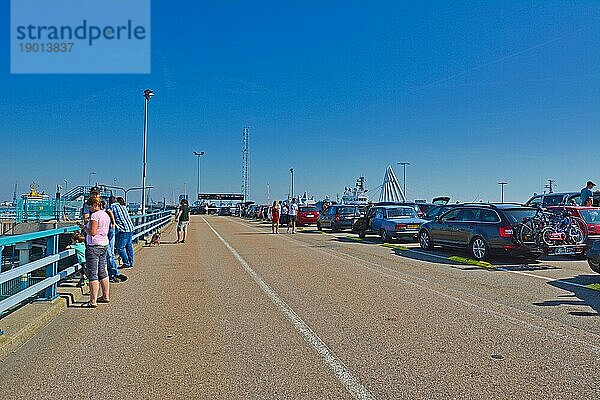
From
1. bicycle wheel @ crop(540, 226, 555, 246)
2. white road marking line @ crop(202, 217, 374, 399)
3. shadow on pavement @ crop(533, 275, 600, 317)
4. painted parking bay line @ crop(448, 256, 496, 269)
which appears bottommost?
white road marking line @ crop(202, 217, 374, 399)

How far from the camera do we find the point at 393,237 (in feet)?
77.3

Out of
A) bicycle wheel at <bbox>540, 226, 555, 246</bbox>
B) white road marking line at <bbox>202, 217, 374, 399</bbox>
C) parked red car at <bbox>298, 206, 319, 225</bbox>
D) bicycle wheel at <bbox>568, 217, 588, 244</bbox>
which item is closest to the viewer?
white road marking line at <bbox>202, 217, 374, 399</bbox>

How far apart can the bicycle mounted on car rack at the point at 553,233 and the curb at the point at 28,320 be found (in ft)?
34.9

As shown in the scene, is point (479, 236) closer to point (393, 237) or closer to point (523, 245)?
point (523, 245)

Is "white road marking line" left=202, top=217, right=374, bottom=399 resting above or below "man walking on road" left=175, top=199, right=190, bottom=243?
below

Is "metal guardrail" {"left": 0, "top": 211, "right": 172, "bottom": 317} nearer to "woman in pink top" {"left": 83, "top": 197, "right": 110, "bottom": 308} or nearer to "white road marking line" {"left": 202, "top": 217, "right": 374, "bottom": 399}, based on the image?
"woman in pink top" {"left": 83, "top": 197, "right": 110, "bottom": 308}

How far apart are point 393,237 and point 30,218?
66.2 feet

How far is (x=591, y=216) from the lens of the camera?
16438 mm

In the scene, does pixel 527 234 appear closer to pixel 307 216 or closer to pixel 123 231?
pixel 123 231

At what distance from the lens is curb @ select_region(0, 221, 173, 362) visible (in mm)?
6434

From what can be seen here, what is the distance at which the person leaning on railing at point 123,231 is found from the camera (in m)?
13.5

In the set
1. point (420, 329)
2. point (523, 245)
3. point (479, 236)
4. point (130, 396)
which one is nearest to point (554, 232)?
point (523, 245)

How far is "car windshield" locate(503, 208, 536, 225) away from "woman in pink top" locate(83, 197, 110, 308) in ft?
34.3

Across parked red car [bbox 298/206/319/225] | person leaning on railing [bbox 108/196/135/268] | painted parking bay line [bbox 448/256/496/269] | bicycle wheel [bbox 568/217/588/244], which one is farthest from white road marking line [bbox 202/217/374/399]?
parked red car [bbox 298/206/319/225]
